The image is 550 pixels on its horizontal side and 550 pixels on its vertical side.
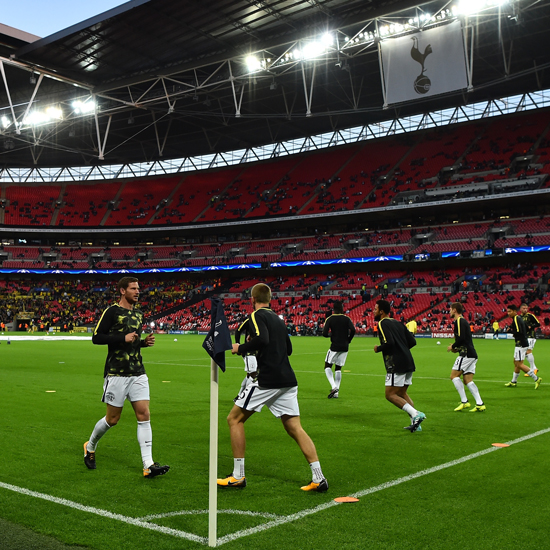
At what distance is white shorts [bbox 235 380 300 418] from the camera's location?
606 centimetres

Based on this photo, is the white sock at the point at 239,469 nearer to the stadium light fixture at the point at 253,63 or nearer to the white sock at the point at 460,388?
the white sock at the point at 460,388

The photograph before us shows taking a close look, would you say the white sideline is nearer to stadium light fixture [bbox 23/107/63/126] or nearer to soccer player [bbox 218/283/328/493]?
soccer player [bbox 218/283/328/493]

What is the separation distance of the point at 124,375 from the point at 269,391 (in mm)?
1785

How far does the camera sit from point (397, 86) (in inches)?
1272

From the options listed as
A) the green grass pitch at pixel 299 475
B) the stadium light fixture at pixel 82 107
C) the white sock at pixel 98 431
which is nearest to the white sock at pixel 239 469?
the green grass pitch at pixel 299 475

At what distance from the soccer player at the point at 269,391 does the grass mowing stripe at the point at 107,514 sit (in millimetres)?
1347

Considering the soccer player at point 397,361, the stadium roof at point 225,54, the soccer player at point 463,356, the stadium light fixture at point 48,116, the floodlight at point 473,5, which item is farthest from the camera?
the stadium light fixture at point 48,116

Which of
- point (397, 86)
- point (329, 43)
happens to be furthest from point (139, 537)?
point (329, 43)

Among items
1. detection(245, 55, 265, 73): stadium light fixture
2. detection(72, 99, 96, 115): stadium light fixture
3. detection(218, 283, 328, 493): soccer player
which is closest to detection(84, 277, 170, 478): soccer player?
detection(218, 283, 328, 493): soccer player

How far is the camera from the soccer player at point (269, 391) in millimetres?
5980

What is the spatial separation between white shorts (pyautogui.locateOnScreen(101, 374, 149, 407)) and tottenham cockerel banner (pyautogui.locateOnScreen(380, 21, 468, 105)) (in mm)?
28384

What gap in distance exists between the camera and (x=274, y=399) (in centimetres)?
611

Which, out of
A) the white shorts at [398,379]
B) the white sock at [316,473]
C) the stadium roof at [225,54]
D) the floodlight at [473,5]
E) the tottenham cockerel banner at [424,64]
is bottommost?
the white sock at [316,473]

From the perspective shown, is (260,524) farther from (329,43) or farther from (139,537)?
(329,43)
